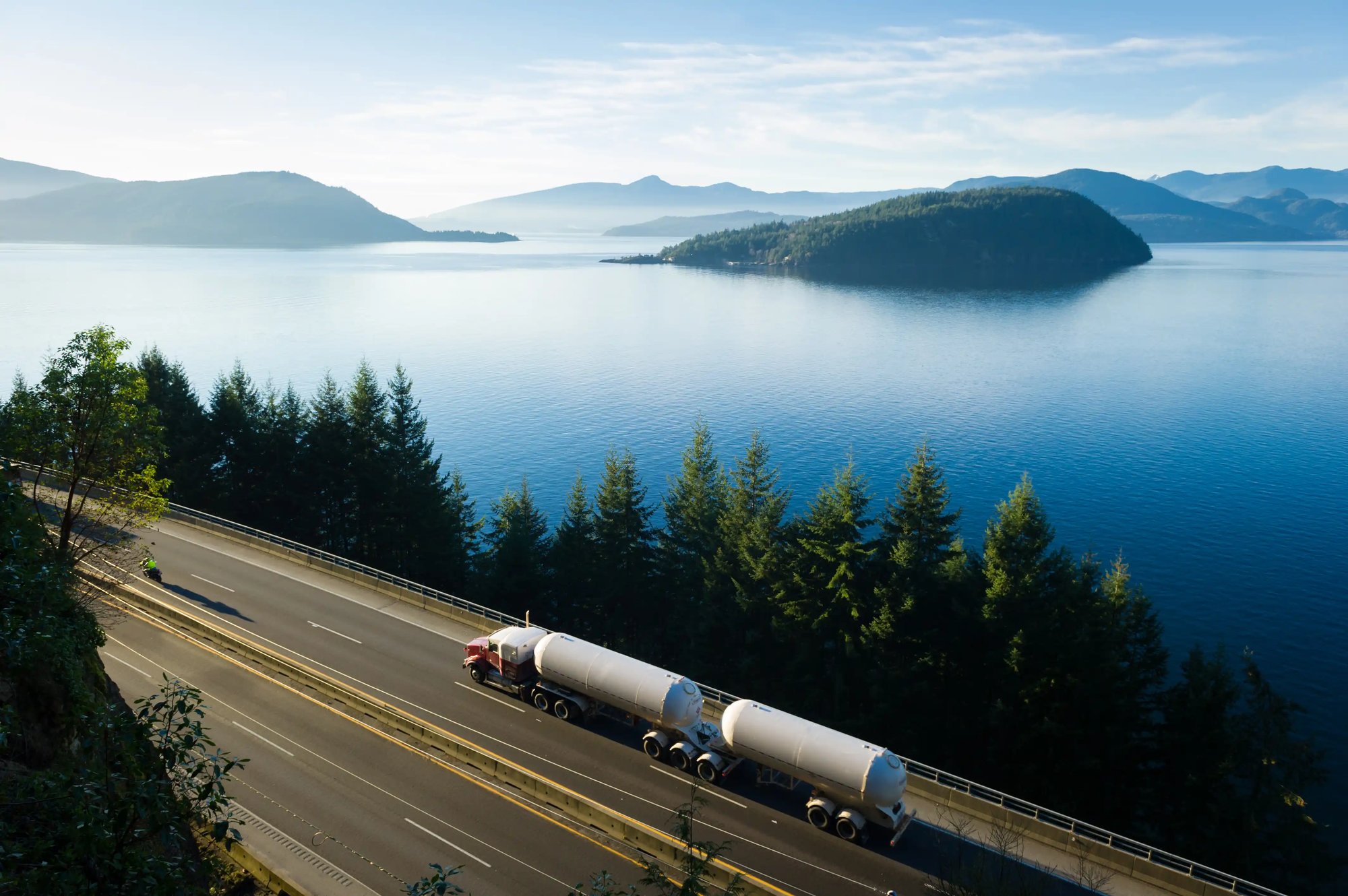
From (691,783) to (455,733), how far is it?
9395 mm

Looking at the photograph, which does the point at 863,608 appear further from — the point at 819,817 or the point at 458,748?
the point at 458,748

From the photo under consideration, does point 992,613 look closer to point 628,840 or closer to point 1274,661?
point 628,840

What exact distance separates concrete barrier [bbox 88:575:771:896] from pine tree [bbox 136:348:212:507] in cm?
1955

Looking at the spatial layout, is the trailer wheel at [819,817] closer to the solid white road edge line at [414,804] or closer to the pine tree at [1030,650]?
the solid white road edge line at [414,804]

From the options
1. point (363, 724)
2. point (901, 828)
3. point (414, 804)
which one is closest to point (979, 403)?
point (901, 828)

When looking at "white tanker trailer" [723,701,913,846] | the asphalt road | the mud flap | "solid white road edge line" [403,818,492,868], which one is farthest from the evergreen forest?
"solid white road edge line" [403,818,492,868]

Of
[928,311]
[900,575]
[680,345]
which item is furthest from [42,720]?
[928,311]

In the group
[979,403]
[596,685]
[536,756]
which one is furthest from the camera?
[979,403]

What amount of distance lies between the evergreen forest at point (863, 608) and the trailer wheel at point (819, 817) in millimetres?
13167

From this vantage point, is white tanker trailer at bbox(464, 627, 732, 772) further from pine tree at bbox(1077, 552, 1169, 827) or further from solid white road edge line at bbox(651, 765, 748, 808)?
pine tree at bbox(1077, 552, 1169, 827)

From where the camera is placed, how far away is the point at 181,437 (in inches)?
2255

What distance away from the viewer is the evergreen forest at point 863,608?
33500 millimetres

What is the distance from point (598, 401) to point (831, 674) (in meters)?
73.8

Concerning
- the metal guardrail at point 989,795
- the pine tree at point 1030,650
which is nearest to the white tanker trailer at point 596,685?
the metal guardrail at point 989,795
